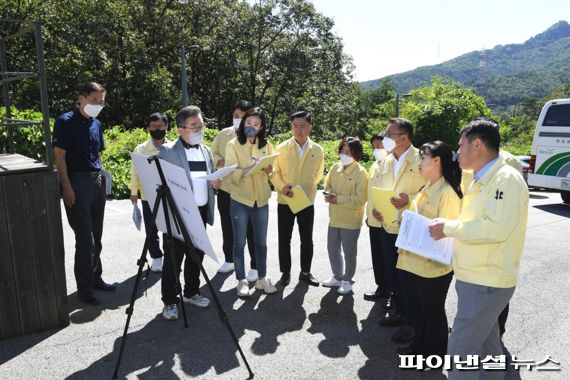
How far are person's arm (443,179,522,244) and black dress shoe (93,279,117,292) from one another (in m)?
3.94

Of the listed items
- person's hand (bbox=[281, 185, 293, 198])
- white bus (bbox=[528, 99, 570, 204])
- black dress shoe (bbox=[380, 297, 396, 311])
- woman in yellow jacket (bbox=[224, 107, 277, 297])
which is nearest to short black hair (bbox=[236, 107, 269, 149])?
woman in yellow jacket (bbox=[224, 107, 277, 297])

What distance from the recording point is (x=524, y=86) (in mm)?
148750

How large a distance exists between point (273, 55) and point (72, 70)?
13060 mm

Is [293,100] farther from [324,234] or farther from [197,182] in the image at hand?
[197,182]

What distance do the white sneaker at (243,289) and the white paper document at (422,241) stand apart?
219 centimetres

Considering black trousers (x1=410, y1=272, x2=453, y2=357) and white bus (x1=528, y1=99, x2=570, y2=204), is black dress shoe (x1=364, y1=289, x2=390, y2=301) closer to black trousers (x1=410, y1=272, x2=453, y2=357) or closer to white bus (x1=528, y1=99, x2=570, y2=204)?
black trousers (x1=410, y1=272, x2=453, y2=357)

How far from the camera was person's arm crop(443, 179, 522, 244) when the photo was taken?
2645 millimetres

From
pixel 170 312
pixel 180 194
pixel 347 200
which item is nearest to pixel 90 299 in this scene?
pixel 170 312

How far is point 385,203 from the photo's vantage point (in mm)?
4254

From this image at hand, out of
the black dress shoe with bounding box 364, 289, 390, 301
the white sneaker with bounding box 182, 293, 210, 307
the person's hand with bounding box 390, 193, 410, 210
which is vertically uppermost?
the person's hand with bounding box 390, 193, 410, 210

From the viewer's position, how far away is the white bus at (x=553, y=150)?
1180cm

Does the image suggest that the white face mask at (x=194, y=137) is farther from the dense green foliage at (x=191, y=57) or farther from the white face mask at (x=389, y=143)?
the dense green foliage at (x=191, y=57)

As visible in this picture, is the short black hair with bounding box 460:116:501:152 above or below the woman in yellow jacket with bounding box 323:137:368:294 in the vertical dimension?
above

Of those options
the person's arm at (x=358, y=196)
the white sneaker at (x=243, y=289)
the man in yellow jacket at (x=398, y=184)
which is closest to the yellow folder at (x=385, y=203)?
the man in yellow jacket at (x=398, y=184)
